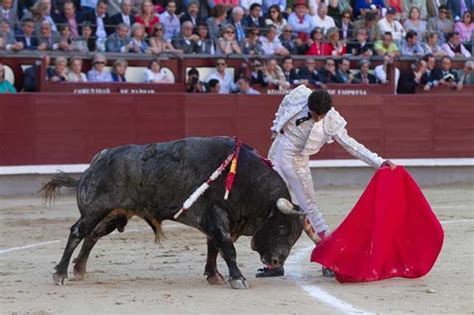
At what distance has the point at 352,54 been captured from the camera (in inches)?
596

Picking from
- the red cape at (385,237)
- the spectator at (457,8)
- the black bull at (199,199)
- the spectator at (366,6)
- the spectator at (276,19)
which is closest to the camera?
the black bull at (199,199)

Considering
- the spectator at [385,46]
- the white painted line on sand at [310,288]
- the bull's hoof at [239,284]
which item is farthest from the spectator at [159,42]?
the bull's hoof at [239,284]

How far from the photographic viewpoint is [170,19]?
1388 cm

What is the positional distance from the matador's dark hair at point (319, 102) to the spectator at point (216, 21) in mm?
6891

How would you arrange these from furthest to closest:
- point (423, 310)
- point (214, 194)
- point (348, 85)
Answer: point (348, 85) → point (214, 194) → point (423, 310)

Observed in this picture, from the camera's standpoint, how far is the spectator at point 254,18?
569 inches

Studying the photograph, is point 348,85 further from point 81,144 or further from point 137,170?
point 137,170

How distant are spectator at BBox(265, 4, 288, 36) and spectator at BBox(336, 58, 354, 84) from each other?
84 cm

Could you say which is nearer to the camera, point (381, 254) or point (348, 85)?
point (381, 254)

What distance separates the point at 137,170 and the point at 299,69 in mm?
7333

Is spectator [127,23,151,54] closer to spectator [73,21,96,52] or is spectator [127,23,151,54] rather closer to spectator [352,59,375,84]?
spectator [73,21,96,52]

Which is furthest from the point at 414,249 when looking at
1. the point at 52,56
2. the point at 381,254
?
the point at 52,56

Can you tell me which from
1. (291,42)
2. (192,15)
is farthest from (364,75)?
(192,15)

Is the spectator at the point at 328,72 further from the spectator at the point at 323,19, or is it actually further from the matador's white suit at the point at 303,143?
the matador's white suit at the point at 303,143
